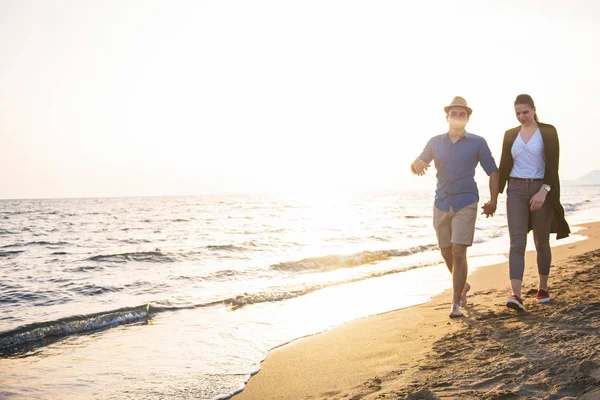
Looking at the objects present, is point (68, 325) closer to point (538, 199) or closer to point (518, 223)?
point (518, 223)

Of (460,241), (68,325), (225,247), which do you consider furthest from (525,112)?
(225,247)

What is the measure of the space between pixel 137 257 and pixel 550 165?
12187 mm

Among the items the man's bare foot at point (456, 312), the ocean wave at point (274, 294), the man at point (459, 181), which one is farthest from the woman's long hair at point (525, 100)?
the ocean wave at point (274, 294)

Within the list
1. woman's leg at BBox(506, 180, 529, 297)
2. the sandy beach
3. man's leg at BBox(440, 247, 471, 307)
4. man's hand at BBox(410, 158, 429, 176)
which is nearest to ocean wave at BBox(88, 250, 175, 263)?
the sandy beach

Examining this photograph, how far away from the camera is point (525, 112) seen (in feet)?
15.6

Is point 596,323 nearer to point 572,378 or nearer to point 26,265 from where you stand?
point 572,378

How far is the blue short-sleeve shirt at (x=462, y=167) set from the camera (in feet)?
15.9

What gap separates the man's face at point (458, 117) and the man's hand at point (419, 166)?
1.61 ft

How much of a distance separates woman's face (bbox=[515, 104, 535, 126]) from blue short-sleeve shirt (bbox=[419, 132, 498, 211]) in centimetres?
42

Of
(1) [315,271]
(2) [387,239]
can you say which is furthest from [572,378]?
(2) [387,239]

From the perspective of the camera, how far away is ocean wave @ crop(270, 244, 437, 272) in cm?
1177

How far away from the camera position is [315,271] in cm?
1134

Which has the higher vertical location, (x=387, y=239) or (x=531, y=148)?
(x=531, y=148)

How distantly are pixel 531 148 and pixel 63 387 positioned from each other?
4.97m
